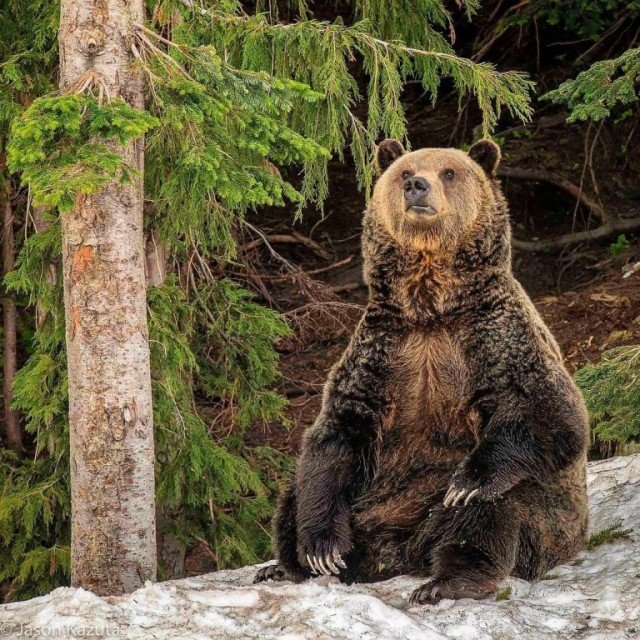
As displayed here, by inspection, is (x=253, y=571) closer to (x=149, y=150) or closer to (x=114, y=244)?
(x=114, y=244)

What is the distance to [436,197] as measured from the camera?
482cm

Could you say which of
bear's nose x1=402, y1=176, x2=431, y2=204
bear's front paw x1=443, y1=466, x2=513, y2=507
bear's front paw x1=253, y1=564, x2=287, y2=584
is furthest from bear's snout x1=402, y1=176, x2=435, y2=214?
bear's front paw x1=253, y1=564, x2=287, y2=584

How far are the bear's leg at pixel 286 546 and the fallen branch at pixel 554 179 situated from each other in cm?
725

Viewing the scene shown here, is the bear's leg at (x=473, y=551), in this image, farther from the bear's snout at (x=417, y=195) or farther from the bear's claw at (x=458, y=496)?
the bear's snout at (x=417, y=195)

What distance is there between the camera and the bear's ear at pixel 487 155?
5145 mm

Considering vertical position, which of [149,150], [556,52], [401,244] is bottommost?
[401,244]

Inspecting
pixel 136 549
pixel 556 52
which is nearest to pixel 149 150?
pixel 136 549

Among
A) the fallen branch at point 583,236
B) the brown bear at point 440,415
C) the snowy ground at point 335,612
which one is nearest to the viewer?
the snowy ground at point 335,612

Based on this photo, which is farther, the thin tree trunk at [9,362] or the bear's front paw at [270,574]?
the thin tree trunk at [9,362]

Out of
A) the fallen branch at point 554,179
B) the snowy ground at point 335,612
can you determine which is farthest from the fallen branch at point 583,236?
the snowy ground at point 335,612

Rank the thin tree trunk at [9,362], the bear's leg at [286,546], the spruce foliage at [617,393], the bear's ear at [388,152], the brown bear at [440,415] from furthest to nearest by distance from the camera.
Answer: the thin tree trunk at [9,362] → the spruce foliage at [617,393] → the bear's ear at [388,152] → the bear's leg at [286,546] → the brown bear at [440,415]

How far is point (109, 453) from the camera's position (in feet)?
16.6

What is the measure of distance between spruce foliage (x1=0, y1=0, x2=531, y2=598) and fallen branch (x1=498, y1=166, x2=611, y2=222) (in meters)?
4.40

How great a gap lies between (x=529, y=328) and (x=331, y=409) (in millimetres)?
959
